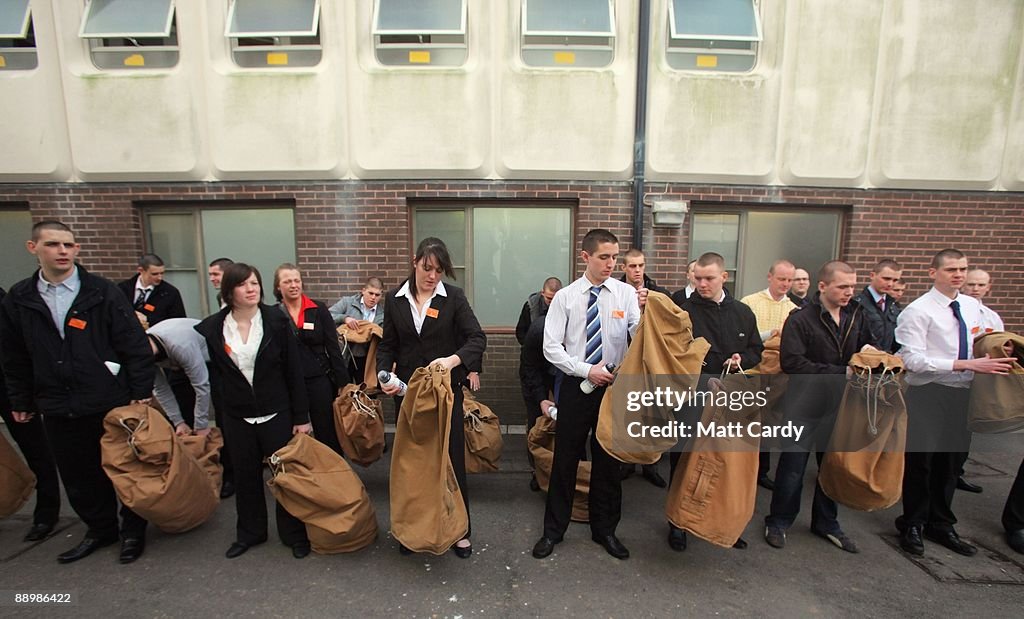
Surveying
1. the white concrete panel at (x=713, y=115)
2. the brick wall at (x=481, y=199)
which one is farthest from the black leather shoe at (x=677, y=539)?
the white concrete panel at (x=713, y=115)

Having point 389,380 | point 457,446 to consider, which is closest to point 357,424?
point 389,380

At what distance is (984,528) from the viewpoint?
3498mm

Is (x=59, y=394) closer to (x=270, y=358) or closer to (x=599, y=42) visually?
(x=270, y=358)

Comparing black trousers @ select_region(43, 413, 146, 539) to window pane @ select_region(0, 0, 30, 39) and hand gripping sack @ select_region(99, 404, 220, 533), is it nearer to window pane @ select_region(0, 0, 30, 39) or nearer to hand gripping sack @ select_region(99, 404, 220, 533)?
hand gripping sack @ select_region(99, 404, 220, 533)

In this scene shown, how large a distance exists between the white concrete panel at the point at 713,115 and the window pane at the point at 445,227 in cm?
216

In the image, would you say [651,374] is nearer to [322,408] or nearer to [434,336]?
[434,336]

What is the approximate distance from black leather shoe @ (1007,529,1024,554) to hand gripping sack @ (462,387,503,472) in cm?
359

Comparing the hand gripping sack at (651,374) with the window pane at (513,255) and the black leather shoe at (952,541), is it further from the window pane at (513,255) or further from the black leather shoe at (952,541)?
the window pane at (513,255)

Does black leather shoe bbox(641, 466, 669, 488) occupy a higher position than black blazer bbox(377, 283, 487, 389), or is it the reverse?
black blazer bbox(377, 283, 487, 389)

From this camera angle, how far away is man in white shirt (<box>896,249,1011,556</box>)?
10.3 ft

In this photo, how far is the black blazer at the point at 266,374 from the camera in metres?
2.93

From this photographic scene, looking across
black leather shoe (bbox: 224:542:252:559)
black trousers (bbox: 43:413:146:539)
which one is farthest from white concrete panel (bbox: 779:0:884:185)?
black trousers (bbox: 43:413:146:539)

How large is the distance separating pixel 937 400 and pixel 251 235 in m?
6.45

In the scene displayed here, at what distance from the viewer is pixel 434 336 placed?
10.4 feet
